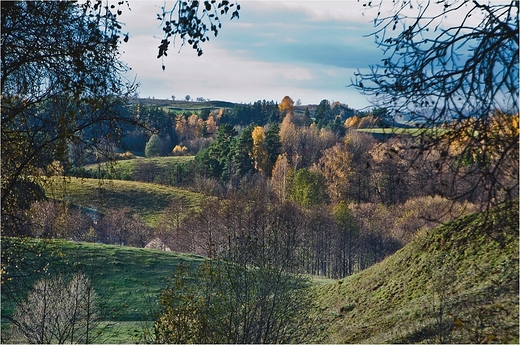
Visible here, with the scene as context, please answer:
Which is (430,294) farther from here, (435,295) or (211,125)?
(211,125)

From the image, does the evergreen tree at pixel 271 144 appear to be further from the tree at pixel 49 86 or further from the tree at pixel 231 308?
the tree at pixel 49 86

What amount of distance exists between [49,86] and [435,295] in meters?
14.5

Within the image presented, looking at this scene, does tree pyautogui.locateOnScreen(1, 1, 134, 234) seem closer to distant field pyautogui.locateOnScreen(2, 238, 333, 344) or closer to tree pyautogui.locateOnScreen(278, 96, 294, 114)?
distant field pyautogui.locateOnScreen(2, 238, 333, 344)

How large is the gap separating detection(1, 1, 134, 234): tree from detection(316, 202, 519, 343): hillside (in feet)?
23.4

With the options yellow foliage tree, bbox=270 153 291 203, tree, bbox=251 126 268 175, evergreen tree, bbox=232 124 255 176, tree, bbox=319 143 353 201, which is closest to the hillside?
tree, bbox=319 143 353 201

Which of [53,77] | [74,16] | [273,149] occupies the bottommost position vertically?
[273,149]

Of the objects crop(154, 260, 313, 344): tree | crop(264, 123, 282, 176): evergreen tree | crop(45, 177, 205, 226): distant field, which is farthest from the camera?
crop(264, 123, 282, 176): evergreen tree

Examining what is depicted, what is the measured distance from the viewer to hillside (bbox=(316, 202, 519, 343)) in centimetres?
1281

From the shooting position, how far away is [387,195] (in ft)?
257

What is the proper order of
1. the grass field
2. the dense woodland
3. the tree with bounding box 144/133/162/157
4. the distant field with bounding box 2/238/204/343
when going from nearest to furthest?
the grass field < the distant field with bounding box 2/238/204/343 < the dense woodland < the tree with bounding box 144/133/162/157

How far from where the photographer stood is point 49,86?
8.79 m

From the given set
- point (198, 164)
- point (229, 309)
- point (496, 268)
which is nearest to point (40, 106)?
point (229, 309)

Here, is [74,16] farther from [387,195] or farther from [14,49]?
[387,195]

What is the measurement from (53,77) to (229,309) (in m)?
6.02
